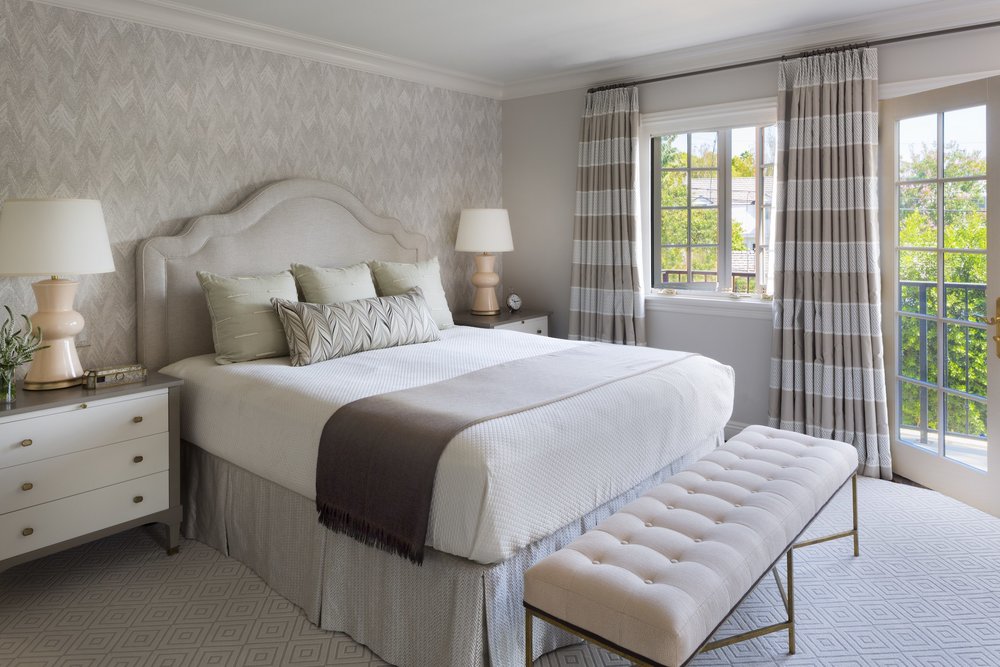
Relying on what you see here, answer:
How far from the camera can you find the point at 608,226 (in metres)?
4.70

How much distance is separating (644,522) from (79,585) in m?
2.23

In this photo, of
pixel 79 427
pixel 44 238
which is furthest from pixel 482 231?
pixel 79 427

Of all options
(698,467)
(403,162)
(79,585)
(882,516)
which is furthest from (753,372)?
(79,585)

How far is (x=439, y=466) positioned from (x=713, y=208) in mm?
3168

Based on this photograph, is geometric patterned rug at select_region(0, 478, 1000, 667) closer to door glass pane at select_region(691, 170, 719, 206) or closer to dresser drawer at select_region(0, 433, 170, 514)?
dresser drawer at select_region(0, 433, 170, 514)

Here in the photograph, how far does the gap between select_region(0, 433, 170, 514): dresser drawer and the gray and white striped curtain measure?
3313 mm

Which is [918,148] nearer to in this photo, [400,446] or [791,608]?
[791,608]

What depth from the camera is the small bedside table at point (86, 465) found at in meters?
2.46

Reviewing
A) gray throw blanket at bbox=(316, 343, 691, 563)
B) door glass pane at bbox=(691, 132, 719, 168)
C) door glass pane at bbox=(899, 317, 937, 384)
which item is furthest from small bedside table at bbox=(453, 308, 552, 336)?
door glass pane at bbox=(899, 317, 937, 384)

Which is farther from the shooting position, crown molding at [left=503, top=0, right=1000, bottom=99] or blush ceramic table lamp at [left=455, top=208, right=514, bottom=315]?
blush ceramic table lamp at [left=455, top=208, right=514, bottom=315]

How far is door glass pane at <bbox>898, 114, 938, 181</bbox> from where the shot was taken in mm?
3426

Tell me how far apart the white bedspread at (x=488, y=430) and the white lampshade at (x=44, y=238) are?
0.70 meters

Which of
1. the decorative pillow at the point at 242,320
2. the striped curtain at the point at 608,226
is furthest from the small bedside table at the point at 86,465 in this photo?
the striped curtain at the point at 608,226

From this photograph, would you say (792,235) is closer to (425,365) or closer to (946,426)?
(946,426)
